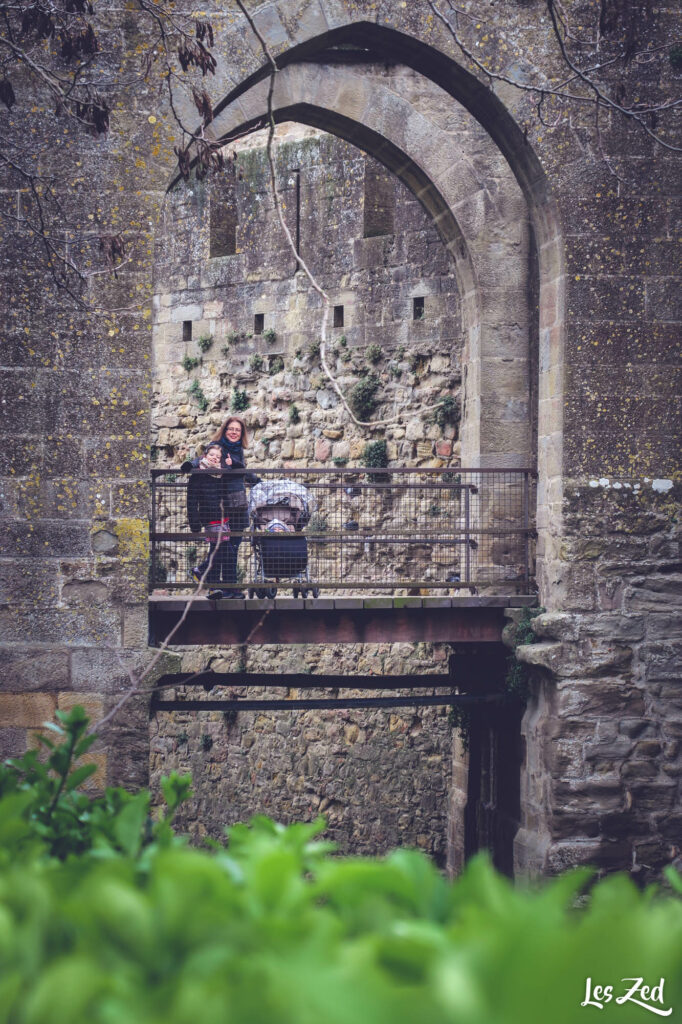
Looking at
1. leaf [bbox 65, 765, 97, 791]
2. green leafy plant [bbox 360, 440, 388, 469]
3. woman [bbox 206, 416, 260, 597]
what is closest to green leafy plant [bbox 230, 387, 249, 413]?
green leafy plant [bbox 360, 440, 388, 469]

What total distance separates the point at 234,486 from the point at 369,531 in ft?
3.86

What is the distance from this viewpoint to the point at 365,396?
39.3ft

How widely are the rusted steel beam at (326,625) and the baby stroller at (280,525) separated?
1.27 feet

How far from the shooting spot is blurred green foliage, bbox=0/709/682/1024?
1.15m

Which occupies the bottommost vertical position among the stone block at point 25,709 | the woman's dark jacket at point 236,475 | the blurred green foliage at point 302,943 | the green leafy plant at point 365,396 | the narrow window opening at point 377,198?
→ the stone block at point 25,709

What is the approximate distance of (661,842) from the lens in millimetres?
7480

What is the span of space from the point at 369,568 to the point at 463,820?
2645 mm

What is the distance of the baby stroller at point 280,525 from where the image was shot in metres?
8.49

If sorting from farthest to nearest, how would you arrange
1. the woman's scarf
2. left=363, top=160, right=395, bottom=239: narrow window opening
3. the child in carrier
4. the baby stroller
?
left=363, top=160, right=395, bottom=239: narrow window opening, the woman's scarf, the baby stroller, the child in carrier

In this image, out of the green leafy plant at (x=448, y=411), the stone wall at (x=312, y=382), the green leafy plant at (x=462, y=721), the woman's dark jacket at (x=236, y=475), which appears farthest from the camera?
the stone wall at (x=312, y=382)

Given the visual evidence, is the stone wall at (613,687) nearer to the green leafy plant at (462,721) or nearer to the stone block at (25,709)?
the green leafy plant at (462,721)

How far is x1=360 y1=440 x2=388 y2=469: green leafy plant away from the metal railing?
0.15m

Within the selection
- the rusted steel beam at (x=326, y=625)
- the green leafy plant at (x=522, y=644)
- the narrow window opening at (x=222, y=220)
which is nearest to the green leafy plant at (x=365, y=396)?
the narrow window opening at (x=222, y=220)

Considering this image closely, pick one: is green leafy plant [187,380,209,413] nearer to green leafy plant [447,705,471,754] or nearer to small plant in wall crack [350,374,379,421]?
small plant in wall crack [350,374,379,421]
